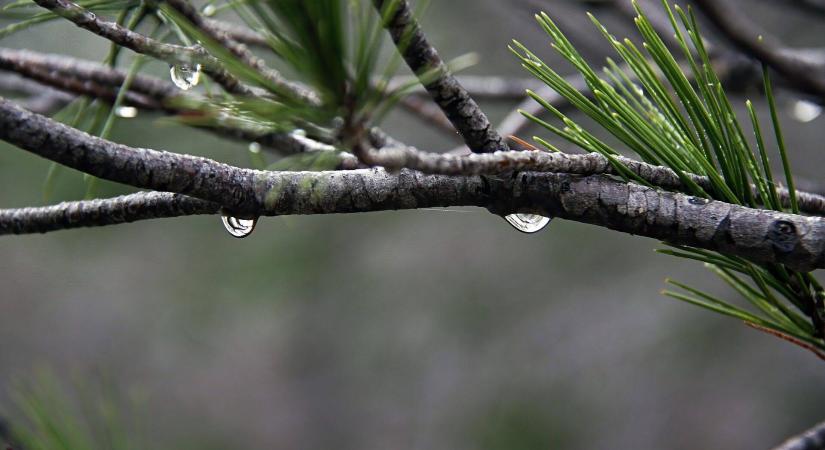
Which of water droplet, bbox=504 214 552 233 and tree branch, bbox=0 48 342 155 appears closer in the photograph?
water droplet, bbox=504 214 552 233

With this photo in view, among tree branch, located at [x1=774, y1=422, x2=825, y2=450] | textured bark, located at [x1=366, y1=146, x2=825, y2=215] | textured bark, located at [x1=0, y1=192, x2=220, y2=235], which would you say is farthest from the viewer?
tree branch, located at [x1=774, y1=422, x2=825, y2=450]

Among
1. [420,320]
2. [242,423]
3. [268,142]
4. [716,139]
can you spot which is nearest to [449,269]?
[420,320]

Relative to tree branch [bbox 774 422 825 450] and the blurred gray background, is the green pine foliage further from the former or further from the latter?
the blurred gray background

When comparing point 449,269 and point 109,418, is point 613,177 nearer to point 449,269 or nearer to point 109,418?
point 109,418

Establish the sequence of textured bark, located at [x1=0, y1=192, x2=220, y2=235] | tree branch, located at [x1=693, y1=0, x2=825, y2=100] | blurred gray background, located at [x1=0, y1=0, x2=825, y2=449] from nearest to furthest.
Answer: textured bark, located at [x1=0, y1=192, x2=220, y2=235]
tree branch, located at [x1=693, y1=0, x2=825, y2=100]
blurred gray background, located at [x1=0, y1=0, x2=825, y2=449]

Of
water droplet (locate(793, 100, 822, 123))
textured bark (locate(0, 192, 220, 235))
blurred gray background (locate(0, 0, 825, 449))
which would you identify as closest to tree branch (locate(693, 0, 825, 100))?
water droplet (locate(793, 100, 822, 123))

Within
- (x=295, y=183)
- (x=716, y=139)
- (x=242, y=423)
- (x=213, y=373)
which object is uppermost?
(x=716, y=139)
